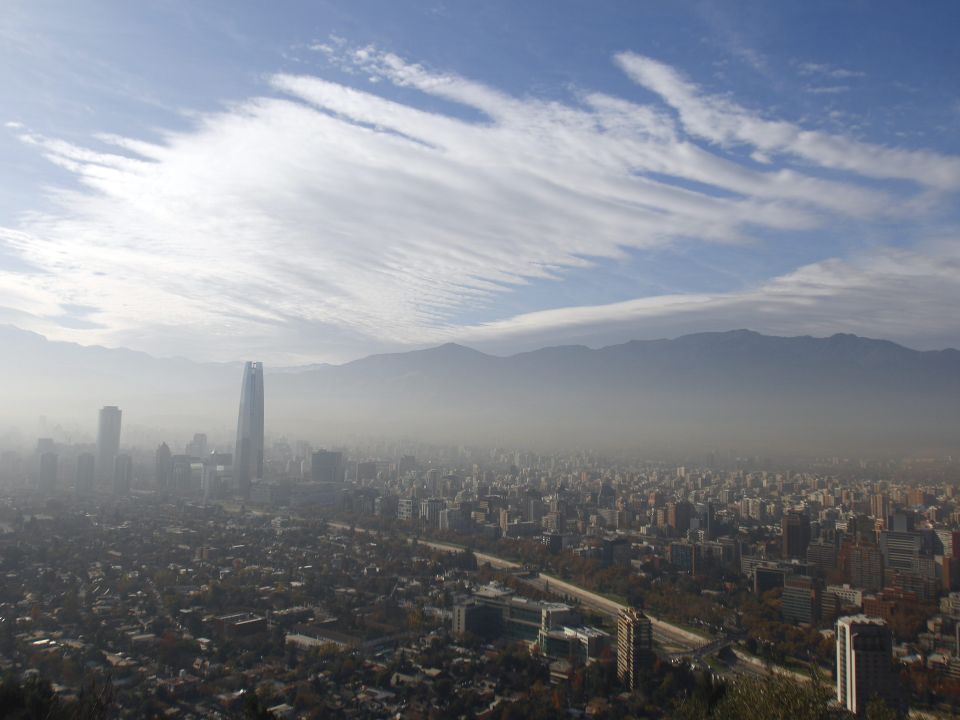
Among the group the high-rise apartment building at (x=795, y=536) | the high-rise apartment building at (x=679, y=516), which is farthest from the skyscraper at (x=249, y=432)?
the high-rise apartment building at (x=795, y=536)

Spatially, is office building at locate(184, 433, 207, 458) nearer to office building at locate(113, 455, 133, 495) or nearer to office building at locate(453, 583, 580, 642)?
office building at locate(113, 455, 133, 495)

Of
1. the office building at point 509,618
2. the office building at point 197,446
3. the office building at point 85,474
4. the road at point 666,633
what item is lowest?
the road at point 666,633

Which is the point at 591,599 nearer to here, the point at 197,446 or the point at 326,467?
the point at 326,467

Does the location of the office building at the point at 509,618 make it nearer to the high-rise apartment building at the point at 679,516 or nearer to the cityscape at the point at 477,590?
the cityscape at the point at 477,590

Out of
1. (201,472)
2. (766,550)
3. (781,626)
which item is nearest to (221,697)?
(781,626)

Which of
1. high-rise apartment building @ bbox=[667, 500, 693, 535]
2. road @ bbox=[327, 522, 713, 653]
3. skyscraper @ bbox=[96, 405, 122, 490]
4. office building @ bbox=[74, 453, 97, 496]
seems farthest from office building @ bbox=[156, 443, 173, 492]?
high-rise apartment building @ bbox=[667, 500, 693, 535]

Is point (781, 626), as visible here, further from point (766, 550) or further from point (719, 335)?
point (719, 335)
